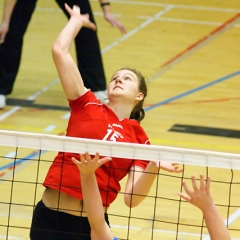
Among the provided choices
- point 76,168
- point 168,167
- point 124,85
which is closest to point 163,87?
point 124,85

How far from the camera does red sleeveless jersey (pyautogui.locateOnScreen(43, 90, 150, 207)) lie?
3.79 m

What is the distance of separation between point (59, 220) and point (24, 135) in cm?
49

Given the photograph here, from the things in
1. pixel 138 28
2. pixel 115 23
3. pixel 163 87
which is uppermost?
pixel 115 23

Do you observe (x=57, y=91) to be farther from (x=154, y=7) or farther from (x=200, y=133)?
(x=154, y=7)

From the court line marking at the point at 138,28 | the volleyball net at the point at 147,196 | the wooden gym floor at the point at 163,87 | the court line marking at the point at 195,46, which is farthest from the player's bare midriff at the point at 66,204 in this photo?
the court line marking at the point at 138,28

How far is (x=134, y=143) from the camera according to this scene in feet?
12.5

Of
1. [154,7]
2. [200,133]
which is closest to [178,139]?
[200,133]

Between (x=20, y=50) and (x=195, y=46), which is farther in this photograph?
(x=195, y=46)

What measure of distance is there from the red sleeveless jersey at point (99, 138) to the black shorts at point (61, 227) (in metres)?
0.14

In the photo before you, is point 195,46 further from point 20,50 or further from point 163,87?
point 20,50

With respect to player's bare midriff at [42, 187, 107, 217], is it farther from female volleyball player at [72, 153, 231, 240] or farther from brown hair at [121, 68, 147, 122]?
brown hair at [121, 68, 147, 122]

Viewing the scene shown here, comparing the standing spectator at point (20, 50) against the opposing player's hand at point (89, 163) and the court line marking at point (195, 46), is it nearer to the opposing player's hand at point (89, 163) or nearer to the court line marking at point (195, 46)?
the court line marking at point (195, 46)

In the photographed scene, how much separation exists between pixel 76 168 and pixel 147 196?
26.4 inches

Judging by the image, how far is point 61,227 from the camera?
380 centimetres
